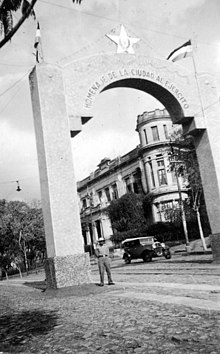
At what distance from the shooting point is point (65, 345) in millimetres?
4641

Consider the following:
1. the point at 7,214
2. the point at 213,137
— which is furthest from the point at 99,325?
the point at 7,214

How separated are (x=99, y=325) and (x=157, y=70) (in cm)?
1013

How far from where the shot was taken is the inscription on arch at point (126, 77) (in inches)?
491

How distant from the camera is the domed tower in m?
41.8

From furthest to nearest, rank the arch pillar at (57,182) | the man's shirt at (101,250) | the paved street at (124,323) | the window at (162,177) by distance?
1. the window at (162,177)
2. the man's shirt at (101,250)
3. the arch pillar at (57,182)
4. the paved street at (124,323)

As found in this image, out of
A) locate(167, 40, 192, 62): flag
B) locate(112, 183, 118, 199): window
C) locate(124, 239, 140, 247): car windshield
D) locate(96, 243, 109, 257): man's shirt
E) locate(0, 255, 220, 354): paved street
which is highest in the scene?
locate(112, 183, 118, 199): window

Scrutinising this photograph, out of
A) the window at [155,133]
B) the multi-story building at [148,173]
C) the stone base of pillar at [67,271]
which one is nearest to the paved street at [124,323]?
the stone base of pillar at [67,271]

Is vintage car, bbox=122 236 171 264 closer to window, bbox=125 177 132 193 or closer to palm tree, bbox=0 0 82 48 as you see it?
palm tree, bbox=0 0 82 48

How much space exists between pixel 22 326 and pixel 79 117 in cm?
745

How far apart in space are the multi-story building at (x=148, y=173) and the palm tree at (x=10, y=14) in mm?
32441

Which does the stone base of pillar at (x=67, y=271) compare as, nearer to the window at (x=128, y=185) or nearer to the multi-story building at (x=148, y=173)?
the multi-story building at (x=148, y=173)

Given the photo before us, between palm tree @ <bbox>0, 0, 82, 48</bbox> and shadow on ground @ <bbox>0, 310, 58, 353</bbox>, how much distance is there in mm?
4282

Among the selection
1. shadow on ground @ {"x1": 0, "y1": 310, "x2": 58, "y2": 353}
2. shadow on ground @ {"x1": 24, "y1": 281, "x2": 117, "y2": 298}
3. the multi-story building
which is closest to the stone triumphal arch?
shadow on ground @ {"x1": 24, "y1": 281, "x2": 117, "y2": 298}

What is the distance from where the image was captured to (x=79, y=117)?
12.2m
